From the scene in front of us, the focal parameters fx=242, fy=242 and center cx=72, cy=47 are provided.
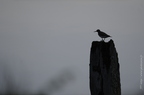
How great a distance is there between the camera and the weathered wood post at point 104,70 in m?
5.84

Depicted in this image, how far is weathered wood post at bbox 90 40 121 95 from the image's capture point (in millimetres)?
5844

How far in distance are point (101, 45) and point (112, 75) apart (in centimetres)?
80

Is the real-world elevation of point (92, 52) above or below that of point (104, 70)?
above

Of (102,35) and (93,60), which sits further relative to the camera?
(102,35)

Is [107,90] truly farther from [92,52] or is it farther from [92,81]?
[92,52]

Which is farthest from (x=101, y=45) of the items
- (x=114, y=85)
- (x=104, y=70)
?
(x=114, y=85)

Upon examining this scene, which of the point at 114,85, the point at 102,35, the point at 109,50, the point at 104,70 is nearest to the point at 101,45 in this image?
the point at 109,50

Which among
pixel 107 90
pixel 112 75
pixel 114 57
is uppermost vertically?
pixel 114 57

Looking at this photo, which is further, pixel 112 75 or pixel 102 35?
pixel 102 35

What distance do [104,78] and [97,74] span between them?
0.20m

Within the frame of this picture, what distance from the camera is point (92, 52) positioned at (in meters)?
6.07

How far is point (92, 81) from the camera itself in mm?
6027

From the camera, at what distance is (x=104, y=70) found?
19.2 feet

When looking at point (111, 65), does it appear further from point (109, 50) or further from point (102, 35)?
point (102, 35)
